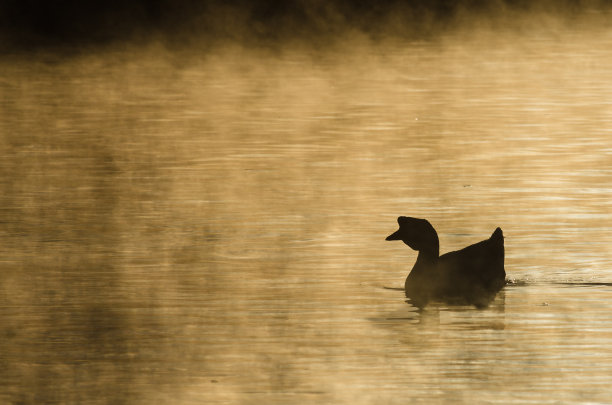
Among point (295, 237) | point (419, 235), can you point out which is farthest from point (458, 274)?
point (295, 237)

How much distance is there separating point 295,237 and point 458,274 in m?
1.21

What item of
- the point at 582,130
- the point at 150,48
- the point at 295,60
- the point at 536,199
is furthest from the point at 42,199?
the point at 150,48

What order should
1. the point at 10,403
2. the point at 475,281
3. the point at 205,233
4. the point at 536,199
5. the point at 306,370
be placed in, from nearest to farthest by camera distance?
the point at 10,403, the point at 306,370, the point at 475,281, the point at 205,233, the point at 536,199

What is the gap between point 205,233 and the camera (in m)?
8.12

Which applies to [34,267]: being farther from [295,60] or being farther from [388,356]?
[295,60]

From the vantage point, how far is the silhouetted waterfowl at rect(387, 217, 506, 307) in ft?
22.5

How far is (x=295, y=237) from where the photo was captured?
7.98 m

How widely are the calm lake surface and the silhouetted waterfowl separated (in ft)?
0.28

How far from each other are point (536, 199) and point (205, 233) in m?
1.82

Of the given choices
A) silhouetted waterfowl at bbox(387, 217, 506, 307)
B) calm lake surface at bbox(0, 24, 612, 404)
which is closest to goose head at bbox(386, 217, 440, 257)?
silhouetted waterfowl at bbox(387, 217, 506, 307)

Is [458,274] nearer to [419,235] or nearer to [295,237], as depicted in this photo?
[419,235]

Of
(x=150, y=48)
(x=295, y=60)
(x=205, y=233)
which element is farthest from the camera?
(x=150, y=48)

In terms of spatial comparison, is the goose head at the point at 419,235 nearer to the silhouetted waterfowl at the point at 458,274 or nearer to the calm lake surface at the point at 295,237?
the silhouetted waterfowl at the point at 458,274

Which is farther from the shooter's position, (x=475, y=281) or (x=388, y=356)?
(x=475, y=281)
